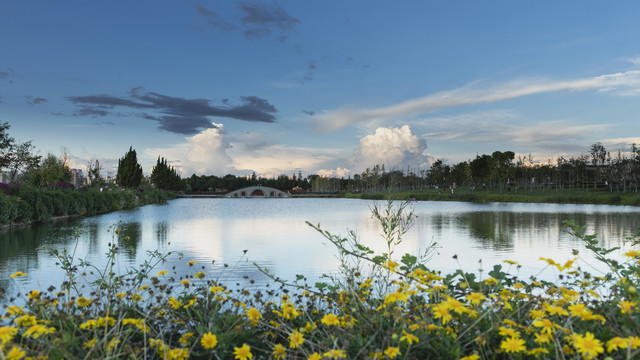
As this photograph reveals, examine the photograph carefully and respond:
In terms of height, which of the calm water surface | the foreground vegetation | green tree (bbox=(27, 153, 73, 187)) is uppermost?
green tree (bbox=(27, 153, 73, 187))

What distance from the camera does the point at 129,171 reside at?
156 feet

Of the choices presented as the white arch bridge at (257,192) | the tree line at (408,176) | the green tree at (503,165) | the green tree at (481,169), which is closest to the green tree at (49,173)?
the tree line at (408,176)

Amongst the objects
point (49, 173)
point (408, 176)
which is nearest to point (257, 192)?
point (408, 176)

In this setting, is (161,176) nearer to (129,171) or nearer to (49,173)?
(129,171)

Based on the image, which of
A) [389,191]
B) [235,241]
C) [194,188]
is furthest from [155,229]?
[194,188]

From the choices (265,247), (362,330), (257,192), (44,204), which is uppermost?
(44,204)

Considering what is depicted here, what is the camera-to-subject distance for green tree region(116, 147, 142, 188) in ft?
156

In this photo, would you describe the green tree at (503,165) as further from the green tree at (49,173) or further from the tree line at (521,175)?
the green tree at (49,173)

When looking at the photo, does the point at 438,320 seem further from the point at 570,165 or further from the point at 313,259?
the point at 570,165

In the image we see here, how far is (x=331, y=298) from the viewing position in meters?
3.39

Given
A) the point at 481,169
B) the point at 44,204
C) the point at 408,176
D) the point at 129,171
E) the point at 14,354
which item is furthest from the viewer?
the point at 408,176

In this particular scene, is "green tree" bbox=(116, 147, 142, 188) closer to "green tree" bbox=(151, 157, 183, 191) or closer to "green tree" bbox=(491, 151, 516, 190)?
"green tree" bbox=(151, 157, 183, 191)

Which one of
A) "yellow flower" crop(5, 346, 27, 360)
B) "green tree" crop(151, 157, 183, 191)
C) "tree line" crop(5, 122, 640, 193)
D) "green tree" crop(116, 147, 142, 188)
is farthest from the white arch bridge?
"yellow flower" crop(5, 346, 27, 360)

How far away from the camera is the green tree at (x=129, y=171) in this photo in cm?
4741
